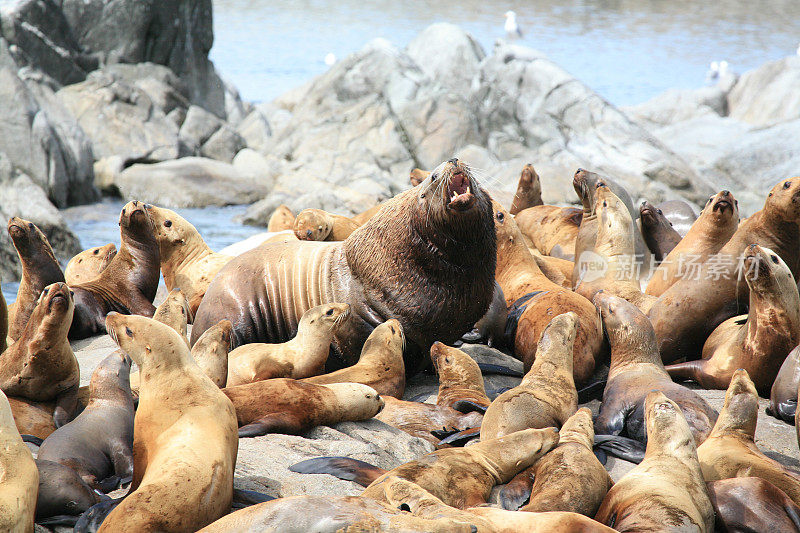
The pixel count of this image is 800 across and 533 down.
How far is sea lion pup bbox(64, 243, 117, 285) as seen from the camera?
8.02 meters

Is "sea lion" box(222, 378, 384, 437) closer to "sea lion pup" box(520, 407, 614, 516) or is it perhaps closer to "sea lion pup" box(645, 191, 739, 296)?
"sea lion pup" box(520, 407, 614, 516)

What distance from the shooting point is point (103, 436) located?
4.02m

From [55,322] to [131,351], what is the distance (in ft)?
4.75

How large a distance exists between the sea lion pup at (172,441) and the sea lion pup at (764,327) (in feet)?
11.2

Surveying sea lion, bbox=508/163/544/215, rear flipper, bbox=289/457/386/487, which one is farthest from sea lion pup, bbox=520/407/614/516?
sea lion, bbox=508/163/544/215

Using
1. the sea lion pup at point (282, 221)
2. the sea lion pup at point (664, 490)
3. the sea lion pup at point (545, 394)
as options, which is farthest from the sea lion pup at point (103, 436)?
the sea lion pup at point (282, 221)

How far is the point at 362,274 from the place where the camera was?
5.64 metres

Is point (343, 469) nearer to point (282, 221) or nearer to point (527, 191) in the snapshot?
point (282, 221)

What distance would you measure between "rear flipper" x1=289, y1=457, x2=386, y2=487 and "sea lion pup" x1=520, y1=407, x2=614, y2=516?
2.35ft

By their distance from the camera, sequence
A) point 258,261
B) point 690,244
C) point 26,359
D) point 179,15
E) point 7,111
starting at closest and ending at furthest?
point 26,359 < point 258,261 < point 690,244 < point 7,111 < point 179,15

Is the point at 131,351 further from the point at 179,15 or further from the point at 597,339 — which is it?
the point at 179,15

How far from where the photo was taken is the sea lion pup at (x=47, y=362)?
4.71m

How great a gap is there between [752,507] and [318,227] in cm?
498

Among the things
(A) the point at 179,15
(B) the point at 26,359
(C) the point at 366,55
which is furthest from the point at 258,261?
(A) the point at 179,15
